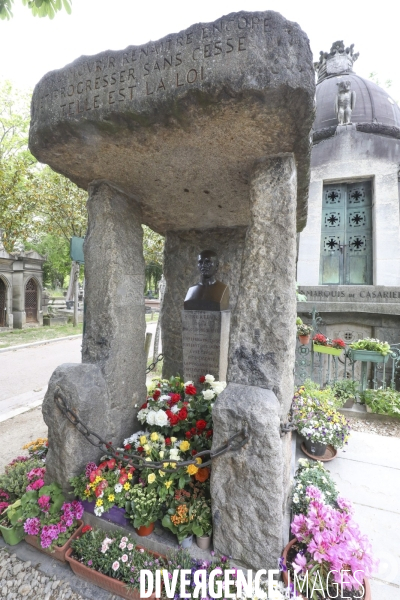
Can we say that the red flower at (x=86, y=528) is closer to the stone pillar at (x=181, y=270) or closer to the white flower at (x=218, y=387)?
the white flower at (x=218, y=387)

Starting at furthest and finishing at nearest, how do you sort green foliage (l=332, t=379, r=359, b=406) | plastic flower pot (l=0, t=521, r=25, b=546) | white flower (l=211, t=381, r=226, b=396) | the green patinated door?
1. the green patinated door
2. green foliage (l=332, t=379, r=359, b=406)
3. white flower (l=211, t=381, r=226, b=396)
4. plastic flower pot (l=0, t=521, r=25, b=546)

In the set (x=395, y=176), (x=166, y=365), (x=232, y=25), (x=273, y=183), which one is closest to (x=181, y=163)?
(x=273, y=183)

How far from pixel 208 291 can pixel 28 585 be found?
2.51m

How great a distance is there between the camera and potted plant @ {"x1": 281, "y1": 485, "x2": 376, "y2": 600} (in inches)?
58.5

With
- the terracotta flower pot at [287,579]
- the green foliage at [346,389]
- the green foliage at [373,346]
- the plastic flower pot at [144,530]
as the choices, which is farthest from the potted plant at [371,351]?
the plastic flower pot at [144,530]

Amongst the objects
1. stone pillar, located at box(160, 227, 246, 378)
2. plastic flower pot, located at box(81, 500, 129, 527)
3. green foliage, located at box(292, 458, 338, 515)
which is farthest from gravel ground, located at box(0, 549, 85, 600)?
stone pillar, located at box(160, 227, 246, 378)

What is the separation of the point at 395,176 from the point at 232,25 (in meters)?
6.53

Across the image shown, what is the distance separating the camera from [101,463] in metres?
2.08

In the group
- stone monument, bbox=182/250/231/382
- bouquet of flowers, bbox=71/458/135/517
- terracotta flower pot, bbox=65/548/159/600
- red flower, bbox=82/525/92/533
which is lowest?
terracotta flower pot, bbox=65/548/159/600

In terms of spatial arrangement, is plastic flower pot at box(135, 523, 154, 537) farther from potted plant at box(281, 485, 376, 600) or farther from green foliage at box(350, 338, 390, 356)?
green foliage at box(350, 338, 390, 356)

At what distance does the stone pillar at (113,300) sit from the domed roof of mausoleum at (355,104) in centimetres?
676

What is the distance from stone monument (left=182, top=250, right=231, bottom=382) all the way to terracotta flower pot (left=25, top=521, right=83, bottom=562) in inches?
62.2

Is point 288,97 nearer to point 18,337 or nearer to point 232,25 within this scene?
point 232,25

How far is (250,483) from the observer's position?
5.22 ft
